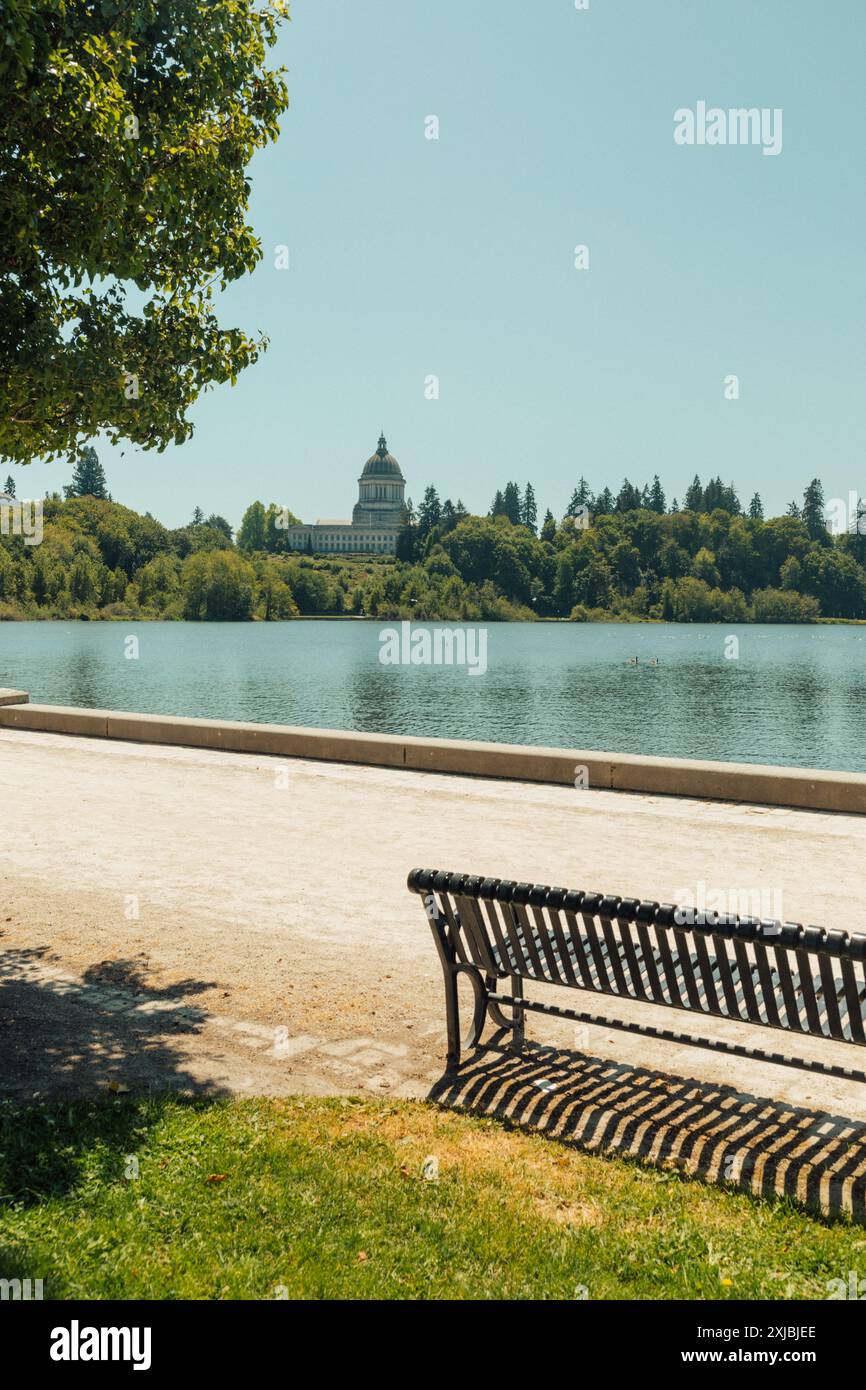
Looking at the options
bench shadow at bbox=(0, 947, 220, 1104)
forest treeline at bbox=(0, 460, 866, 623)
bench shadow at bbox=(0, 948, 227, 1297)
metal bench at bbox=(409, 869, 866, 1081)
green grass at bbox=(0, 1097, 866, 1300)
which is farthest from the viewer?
forest treeline at bbox=(0, 460, 866, 623)

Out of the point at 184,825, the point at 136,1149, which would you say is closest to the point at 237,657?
the point at 184,825

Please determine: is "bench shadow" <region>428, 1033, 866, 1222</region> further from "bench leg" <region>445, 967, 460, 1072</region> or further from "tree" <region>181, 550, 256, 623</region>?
"tree" <region>181, 550, 256, 623</region>

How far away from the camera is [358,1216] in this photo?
4020 mm

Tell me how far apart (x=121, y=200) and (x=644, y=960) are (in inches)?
177

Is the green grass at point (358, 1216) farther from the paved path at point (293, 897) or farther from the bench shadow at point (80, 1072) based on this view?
the paved path at point (293, 897)

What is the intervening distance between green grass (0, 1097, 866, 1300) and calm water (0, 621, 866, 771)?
35915 mm

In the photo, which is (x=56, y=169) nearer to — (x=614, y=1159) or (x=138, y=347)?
(x=138, y=347)

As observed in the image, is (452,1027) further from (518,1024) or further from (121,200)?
(121,200)

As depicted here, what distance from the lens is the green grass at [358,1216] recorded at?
11.8ft

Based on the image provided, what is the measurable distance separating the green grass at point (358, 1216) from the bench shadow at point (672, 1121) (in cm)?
17

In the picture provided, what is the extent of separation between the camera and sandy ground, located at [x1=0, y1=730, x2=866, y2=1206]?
18.3ft

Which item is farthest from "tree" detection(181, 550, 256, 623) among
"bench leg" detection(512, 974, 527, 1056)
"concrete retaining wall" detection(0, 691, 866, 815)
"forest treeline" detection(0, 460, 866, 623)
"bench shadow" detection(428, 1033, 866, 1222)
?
"bench shadow" detection(428, 1033, 866, 1222)

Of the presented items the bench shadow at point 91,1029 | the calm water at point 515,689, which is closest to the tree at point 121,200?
A: the bench shadow at point 91,1029
